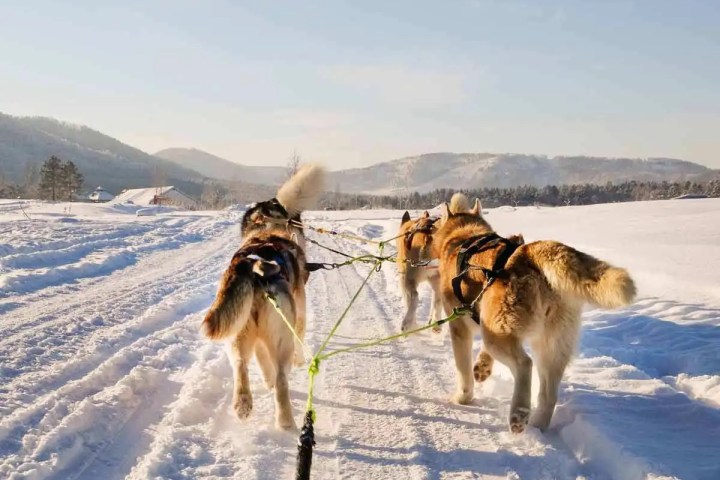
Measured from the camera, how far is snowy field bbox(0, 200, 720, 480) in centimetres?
354

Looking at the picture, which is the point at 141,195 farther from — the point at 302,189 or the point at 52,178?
the point at 302,189

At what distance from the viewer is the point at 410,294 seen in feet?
26.8

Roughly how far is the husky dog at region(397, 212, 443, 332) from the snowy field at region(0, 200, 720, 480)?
0.46m

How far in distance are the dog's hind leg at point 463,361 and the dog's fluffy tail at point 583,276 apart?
1.14 m

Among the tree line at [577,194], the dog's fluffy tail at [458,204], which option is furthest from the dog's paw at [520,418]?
the tree line at [577,194]

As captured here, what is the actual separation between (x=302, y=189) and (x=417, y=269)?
85.6 inches

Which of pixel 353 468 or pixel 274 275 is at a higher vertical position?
pixel 274 275

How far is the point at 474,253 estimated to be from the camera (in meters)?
4.75

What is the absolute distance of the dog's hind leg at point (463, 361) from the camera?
4773 millimetres

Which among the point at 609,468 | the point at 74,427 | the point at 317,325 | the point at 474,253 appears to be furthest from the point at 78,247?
the point at 609,468

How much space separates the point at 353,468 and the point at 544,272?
1.95 meters

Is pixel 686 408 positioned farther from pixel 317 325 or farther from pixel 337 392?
pixel 317 325

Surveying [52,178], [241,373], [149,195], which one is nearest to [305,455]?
[241,373]

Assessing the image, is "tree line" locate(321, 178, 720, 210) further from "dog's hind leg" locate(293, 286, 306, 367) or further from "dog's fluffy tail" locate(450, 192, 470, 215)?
"dog's hind leg" locate(293, 286, 306, 367)
